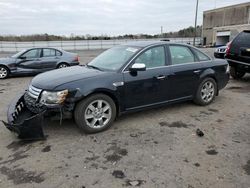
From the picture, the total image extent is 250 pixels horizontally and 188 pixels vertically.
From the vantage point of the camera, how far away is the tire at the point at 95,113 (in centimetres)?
440

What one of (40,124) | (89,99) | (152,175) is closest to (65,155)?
(40,124)

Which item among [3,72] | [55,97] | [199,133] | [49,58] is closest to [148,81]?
[199,133]

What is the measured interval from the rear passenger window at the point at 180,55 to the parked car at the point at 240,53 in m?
3.21

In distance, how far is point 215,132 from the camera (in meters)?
4.64

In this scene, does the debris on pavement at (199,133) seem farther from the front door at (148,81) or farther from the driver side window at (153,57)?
the driver side window at (153,57)

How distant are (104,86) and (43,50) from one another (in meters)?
8.00

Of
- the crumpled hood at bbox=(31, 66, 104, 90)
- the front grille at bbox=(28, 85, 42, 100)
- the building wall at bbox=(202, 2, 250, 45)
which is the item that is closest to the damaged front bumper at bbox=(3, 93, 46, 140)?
the front grille at bbox=(28, 85, 42, 100)

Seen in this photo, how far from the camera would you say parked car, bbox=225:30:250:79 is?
26.9 feet

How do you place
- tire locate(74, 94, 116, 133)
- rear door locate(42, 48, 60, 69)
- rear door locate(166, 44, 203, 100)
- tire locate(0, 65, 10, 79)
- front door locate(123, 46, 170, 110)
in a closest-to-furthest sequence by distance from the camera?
1. tire locate(74, 94, 116, 133)
2. front door locate(123, 46, 170, 110)
3. rear door locate(166, 44, 203, 100)
4. tire locate(0, 65, 10, 79)
5. rear door locate(42, 48, 60, 69)

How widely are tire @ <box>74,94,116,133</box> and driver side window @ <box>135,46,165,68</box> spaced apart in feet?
3.50

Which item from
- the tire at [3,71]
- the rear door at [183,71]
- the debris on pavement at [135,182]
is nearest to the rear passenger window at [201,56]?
the rear door at [183,71]

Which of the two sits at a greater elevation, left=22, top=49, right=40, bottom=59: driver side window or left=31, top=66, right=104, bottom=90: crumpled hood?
Result: left=22, top=49, right=40, bottom=59: driver side window

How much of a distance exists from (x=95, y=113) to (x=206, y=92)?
2.97 m

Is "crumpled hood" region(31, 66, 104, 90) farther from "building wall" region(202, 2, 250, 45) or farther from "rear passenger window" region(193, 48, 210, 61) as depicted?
"building wall" region(202, 2, 250, 45)
